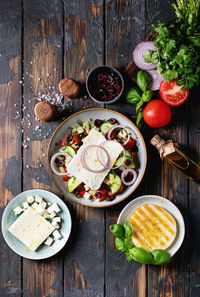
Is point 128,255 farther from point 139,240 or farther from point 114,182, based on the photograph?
point 114,182

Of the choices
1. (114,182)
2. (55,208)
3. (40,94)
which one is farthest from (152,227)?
(40,94)

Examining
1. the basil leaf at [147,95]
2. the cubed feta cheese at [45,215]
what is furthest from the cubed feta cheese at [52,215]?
the basil leaf at [147,95]

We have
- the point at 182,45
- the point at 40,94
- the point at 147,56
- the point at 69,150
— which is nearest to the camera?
the point at 182,45

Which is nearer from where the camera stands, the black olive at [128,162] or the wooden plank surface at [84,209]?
the black olive at [128,162]

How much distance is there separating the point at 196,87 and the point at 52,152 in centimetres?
101

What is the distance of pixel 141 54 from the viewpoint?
1981mm

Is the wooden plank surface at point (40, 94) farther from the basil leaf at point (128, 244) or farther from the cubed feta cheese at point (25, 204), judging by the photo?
the basil leaf at point (128, 244)

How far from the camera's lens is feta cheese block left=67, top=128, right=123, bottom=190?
204cm

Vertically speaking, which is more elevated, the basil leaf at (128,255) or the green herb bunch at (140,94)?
the green herb bunch at (140,94)

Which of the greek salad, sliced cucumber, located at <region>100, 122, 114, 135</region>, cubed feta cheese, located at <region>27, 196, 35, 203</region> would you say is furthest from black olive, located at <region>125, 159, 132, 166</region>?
cubed feta cheese, located at <region>27, 196, 35, 203</region>

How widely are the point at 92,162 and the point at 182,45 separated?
2.79 feet

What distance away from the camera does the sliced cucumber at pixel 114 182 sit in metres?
2.04

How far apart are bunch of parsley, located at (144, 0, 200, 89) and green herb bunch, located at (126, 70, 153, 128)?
0.16 m

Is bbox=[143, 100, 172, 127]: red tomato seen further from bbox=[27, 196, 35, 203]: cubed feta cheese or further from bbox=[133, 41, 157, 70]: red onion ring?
bbox=[27, 196, 35, 203]: cubed feta cheese
